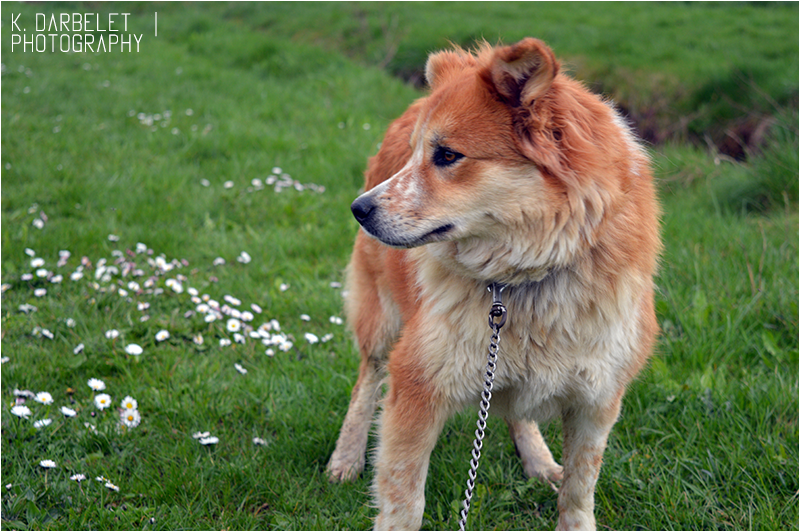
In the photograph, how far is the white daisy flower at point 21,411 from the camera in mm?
2539

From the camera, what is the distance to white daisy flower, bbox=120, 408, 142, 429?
8.82 ft

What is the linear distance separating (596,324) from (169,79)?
24.9 ft

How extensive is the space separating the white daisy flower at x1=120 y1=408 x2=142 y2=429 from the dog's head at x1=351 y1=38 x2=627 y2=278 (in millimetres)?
1542

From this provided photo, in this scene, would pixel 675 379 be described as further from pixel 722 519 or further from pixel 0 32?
pixel 0 32

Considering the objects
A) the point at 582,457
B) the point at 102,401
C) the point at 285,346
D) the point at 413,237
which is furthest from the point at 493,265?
the point at 102,401

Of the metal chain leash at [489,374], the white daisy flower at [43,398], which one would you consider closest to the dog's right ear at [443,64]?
the metal chain leash at [489,374]

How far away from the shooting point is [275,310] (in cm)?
371

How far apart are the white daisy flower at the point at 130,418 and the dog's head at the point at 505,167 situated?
154 cm

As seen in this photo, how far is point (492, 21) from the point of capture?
988cm

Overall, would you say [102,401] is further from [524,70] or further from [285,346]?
[524,70]

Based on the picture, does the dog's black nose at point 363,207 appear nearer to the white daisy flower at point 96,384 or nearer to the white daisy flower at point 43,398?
the white daisy flower at point 96,384

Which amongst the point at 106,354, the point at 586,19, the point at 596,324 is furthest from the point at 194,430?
the point at 586,19

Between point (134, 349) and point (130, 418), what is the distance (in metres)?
0.47

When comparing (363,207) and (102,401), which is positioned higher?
(363,207)
